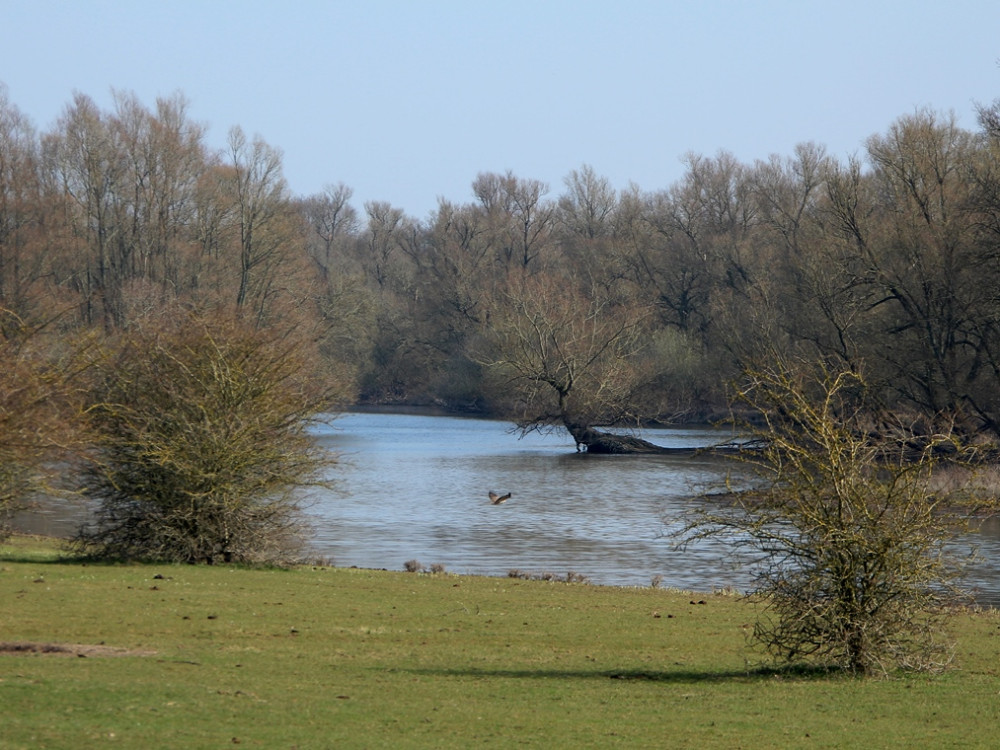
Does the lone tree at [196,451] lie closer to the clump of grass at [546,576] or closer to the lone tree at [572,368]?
the clump of grass at [546,576]

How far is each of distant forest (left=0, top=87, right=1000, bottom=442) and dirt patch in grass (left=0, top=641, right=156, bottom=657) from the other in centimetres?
643

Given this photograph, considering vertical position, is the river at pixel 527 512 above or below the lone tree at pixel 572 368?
below

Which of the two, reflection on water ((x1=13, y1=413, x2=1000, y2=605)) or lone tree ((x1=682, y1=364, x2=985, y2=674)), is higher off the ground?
lone tree ((x1=682, y1=364, x2=985, y2=674))

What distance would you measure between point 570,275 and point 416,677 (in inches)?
3047

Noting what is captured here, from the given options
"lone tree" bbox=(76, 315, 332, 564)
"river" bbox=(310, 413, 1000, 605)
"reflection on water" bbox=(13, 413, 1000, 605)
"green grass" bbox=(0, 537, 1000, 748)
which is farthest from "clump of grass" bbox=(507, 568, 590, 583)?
"lone tree" bbox=(76, 315, 332, 564)

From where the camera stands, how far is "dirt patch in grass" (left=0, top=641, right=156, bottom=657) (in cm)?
1341

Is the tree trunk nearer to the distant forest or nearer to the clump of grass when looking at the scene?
the distant forest

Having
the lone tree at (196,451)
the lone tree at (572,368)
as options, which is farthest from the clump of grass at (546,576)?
the lone tree at (572,368)

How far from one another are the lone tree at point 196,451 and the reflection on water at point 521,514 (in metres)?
2.79

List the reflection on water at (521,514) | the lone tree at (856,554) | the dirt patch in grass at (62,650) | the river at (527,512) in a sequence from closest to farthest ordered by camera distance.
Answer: the lone tree at (856,554), the dirt patch in grass at (62,650), the river at (527,512), the reflection on water at (521,514)

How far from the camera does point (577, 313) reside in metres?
68.3

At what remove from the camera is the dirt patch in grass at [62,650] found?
1341 cm

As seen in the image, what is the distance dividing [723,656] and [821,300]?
39.9 m

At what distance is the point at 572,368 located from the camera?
64938 mm
